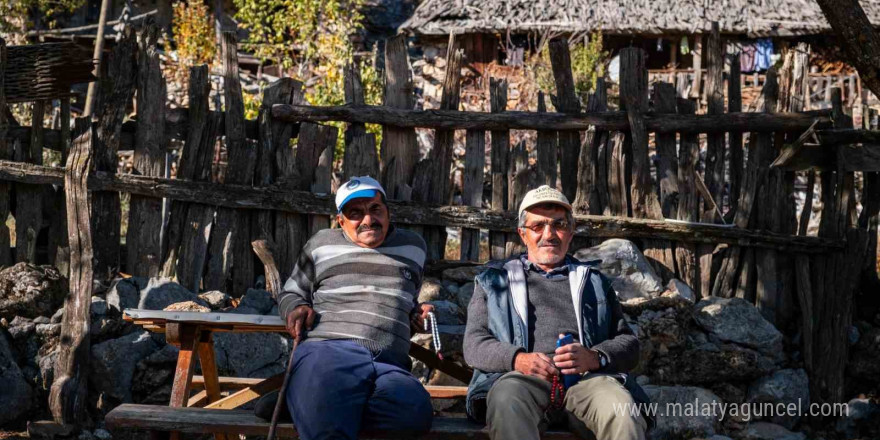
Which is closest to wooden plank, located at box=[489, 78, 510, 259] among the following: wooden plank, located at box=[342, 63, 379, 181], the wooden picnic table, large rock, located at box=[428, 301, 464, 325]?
large rock, located at box=[428, 301, 464, 325]

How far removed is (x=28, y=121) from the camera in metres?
12.2

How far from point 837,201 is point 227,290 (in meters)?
4.13

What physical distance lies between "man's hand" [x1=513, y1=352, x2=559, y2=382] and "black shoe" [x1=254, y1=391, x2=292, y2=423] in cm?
97

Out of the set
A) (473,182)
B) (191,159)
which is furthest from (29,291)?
(473,182)

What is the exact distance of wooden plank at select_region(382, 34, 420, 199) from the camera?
650cm

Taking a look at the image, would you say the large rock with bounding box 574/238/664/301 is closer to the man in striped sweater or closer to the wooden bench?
the wooden bench

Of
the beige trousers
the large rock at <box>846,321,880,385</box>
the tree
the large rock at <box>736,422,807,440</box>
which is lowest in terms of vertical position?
the large rock at <box>736,422,807,440</box>

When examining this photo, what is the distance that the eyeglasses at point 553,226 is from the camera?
4.14 meters

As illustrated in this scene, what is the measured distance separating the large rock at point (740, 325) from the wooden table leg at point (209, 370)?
3097 mm

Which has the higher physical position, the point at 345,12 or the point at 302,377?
the point at 345,12

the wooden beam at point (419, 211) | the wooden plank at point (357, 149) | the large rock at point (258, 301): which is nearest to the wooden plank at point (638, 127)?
the wooden beam at point (419, 211)

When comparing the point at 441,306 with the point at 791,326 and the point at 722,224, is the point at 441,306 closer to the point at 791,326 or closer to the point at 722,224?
the point at 722,224

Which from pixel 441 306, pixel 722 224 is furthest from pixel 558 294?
pixel 722 224

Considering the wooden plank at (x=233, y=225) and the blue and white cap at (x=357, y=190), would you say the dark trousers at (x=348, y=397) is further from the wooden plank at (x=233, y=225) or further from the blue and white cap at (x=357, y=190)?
the wooden plank at (x=233, y=225)
